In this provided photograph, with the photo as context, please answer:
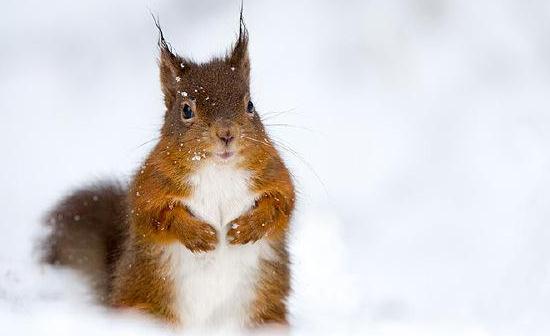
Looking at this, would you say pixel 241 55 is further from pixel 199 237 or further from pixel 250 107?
pixel 199 237

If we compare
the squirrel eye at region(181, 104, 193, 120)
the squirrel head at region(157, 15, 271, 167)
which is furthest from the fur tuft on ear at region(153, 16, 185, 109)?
the squirrel eye at region(181, 104, 193, 120)

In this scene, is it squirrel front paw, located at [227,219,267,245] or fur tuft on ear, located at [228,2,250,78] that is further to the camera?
fur tuft on ear, located at [228,2,250,78]

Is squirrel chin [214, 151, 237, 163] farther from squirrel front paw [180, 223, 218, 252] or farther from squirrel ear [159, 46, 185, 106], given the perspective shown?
squirrel ear [159, 46, 185, 106]

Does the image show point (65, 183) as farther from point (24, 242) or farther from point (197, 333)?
point (197, 333)

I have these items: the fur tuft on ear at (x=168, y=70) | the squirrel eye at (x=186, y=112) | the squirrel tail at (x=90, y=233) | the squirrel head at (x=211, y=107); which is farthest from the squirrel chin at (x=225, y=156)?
the squirrel tail at (x=90, y=233)

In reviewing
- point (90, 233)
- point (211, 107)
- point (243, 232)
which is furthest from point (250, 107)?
point (90, 233)

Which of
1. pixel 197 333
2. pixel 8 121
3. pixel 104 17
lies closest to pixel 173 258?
pixel 197 333

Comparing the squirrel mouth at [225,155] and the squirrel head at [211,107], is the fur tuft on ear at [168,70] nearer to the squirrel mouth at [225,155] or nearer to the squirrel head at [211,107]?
the squirrel head at [211,107]
